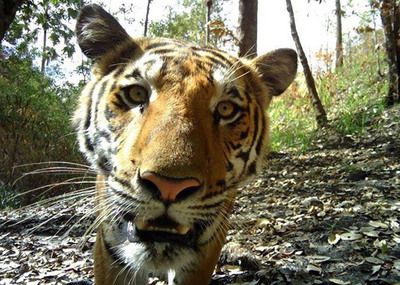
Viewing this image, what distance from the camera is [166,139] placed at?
6.18 ft

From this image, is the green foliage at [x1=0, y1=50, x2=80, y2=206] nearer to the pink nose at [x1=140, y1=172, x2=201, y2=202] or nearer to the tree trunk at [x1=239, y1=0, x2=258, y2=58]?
the tree trunk at [x1=239, y1=0, x2=258, y2=58]

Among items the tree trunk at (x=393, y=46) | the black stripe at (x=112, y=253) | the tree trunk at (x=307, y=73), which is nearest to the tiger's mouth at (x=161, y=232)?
the black stripe at (x=112, y=253)

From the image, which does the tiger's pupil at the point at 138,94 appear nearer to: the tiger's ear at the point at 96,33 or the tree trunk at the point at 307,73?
the tiger's ear at the point at 96,33

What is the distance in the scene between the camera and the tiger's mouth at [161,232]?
5.94 feet

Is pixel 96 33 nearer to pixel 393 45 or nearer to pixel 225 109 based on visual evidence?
pixel 225 109

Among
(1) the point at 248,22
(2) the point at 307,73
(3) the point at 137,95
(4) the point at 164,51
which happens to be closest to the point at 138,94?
(3) the point at 137,95

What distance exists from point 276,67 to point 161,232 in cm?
161

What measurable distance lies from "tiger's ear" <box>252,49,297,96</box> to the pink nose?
5.00 feet

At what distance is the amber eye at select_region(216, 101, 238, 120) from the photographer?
2.26m

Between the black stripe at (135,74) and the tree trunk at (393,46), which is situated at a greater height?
the tree trunk at (393,46)

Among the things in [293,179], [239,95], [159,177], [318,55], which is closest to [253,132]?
[239,95]

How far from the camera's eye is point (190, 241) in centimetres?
201

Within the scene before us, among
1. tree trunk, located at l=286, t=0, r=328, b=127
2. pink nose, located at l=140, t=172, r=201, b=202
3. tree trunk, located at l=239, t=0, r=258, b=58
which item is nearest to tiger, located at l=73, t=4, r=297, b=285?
pink nose, located at l=140, t=172, r=201, b=202

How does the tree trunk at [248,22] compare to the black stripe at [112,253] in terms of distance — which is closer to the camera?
the black stripe at [112,253]
